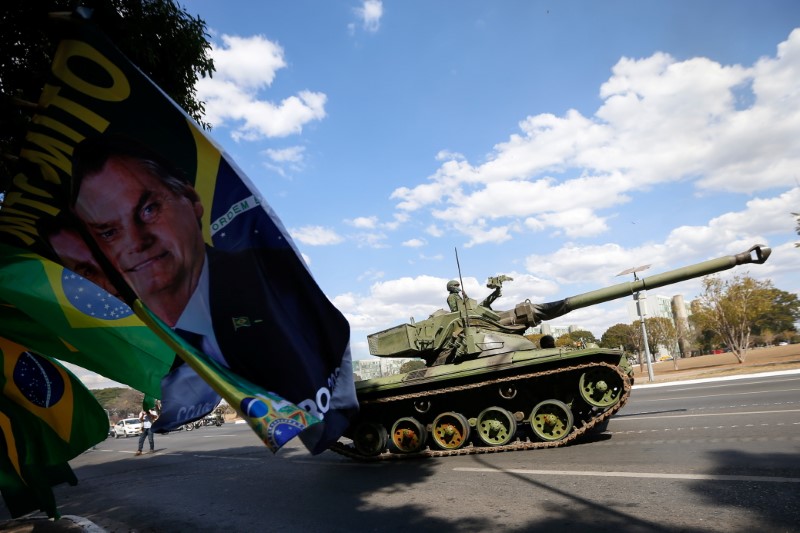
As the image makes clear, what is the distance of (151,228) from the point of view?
135 inches

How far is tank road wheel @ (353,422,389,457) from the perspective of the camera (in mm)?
9609

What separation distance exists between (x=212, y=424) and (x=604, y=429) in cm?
2766

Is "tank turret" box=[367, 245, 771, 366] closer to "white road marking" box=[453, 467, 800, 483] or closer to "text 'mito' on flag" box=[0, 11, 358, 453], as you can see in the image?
"white road marking" box=[453, 467, 800, 483]

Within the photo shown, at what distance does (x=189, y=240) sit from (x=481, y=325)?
322 inches

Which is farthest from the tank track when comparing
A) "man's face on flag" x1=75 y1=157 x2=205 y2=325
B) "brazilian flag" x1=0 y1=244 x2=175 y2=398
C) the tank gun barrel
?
"man's face on flag" x1=75 y1=157 x2=205 y2=325

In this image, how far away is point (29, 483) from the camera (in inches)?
189

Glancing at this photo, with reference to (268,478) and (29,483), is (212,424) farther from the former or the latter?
(29,483)

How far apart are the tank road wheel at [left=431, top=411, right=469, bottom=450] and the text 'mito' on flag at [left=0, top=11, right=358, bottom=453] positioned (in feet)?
20.8

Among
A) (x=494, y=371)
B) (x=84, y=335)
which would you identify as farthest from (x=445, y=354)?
(x=84, y=335)

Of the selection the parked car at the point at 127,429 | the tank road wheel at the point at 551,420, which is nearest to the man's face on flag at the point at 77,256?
the tank road wheel at the point at 551,420

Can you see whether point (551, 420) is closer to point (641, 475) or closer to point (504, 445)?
point (504, 445)

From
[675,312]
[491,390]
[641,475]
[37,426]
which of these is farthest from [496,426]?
[675,312]

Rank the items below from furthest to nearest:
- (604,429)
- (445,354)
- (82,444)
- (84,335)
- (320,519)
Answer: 1. (445,354)
2. (604,429)
3. (320,519)
4. (82,444)
5. (84,335)

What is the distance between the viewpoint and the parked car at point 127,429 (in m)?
33.3
